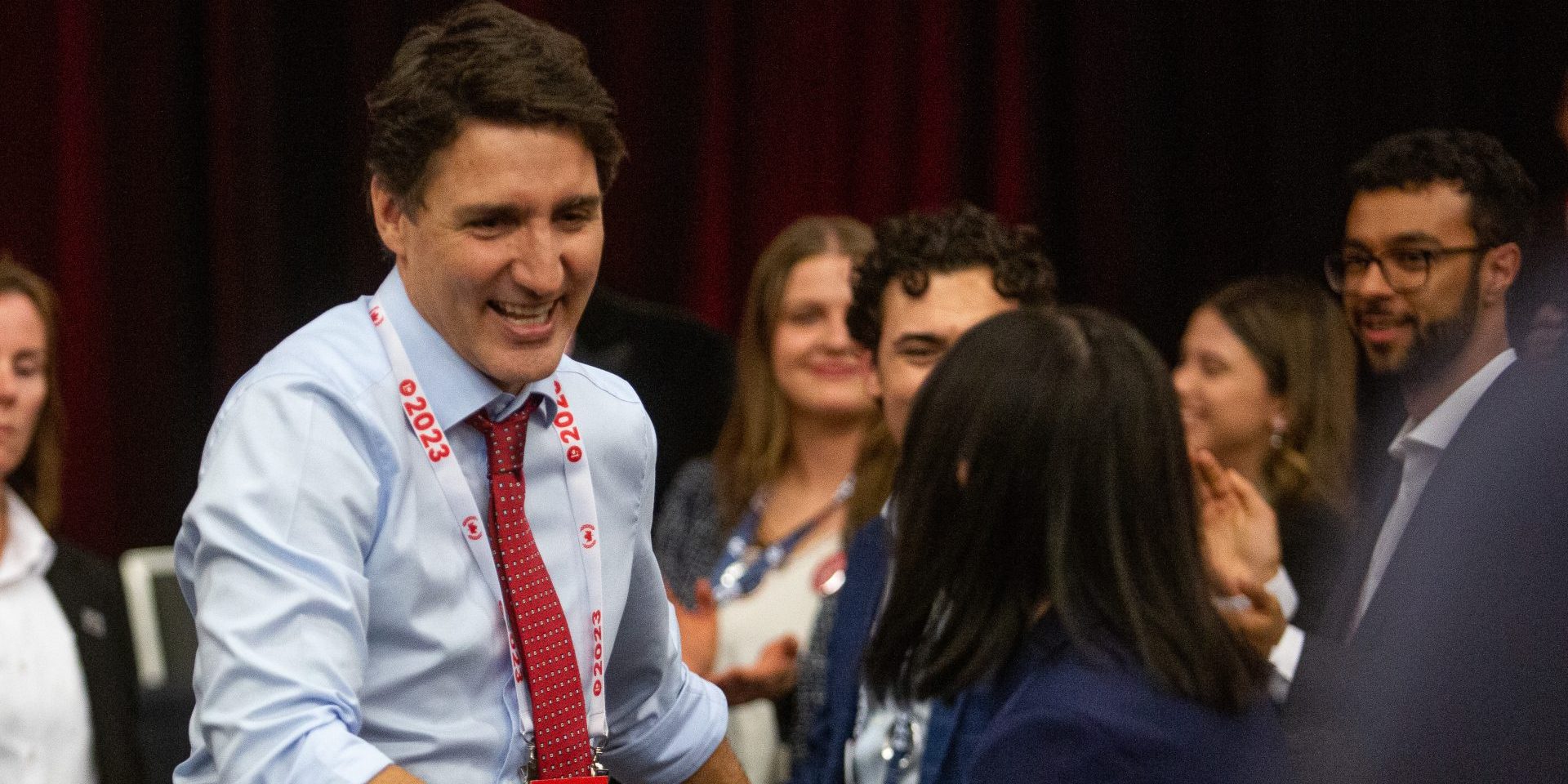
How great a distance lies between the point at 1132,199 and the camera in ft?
13.6

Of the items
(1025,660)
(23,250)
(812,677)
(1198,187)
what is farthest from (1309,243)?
(23,250)

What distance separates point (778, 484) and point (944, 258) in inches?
26.9

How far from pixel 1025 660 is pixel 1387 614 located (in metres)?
0.63

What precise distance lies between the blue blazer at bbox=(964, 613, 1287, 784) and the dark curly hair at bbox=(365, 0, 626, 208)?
0.69m

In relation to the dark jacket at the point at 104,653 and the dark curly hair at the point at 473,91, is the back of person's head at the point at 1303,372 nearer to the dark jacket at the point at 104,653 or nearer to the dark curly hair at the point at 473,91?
the dark curly hair at the point at 473,91

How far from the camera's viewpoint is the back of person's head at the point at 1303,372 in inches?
121

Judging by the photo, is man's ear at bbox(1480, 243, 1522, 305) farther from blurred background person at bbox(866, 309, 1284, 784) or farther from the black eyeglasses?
blurred background person at bbox(866, 309, 1284, 784)

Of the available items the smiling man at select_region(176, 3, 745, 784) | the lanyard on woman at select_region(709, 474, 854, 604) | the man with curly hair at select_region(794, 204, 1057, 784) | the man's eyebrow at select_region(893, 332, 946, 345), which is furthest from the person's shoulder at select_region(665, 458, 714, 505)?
the smiling man at select_region(176, 3, 745, 784)

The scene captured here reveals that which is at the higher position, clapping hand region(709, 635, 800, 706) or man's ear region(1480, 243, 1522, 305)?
man's ear region(1480, 243, 1522, 305)

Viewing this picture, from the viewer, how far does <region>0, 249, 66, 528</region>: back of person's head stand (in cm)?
284

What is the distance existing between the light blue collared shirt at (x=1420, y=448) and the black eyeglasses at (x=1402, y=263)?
0.16 meters

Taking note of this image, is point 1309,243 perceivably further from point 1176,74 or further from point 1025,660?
point 1025,660

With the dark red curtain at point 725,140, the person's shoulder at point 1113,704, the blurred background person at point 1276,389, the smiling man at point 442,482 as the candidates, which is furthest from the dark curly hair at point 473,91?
the dark red curtain at point 725,140

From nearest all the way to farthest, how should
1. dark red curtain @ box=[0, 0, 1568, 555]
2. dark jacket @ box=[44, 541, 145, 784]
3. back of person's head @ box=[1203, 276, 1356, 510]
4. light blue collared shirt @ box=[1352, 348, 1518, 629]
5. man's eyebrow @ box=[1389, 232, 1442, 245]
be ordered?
light blue collared shirt @ box=[1352, 348, 1518, 629]
man's eyebrow @ box=[1389, 232, 1442, 245]
dark jacket @ box=[44, 541, 145, 784]
back of person's head @ box=[1203, 276, 1356, 510]
dark red curtain @ box=[0, 0, 1568, 555]
